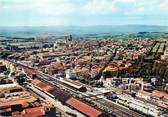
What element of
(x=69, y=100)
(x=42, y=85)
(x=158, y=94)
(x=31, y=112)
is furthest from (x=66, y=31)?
(x=31, y=112)

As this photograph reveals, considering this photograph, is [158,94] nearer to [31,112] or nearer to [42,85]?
[42,85]

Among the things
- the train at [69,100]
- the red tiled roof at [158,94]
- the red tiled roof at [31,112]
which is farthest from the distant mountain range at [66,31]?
the red tiled roof at [31,112]

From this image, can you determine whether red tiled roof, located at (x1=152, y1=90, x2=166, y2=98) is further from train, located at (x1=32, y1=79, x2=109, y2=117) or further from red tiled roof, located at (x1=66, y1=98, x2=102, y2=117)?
red tiled roof, located at (x1=66, y1=98, x2=102, y2=117)

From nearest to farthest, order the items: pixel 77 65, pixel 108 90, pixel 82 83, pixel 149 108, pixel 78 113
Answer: pixel 78 113, pixel 149 108, pixel 108 90, pixel 82 83, pixel 77 65

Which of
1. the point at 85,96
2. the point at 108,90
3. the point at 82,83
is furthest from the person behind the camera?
the point at 82,83

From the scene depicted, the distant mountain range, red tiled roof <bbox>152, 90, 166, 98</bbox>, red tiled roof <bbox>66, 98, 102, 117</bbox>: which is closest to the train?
red tiled roof <bbox>66, 98, 102, 117</bbox>

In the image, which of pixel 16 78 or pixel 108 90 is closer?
pixel 108 90

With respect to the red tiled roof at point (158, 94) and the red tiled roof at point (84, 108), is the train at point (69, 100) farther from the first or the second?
the red tiled roof at point (158, 94)

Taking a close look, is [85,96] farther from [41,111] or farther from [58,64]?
[58,64]

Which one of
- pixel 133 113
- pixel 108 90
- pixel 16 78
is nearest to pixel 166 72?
pixel 108 90
